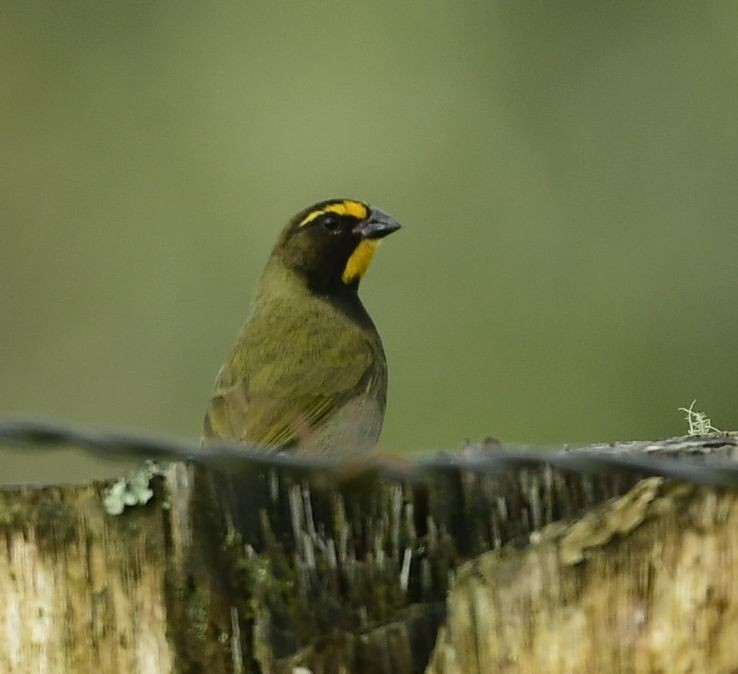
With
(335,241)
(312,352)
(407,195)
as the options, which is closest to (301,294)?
(335,241)

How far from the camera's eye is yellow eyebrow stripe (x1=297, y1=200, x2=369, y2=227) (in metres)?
8.60

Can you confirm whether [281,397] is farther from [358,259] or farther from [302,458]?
[302,458]

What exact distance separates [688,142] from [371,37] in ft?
8.56

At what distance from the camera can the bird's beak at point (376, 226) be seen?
859 centimetres

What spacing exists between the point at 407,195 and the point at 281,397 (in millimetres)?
5726

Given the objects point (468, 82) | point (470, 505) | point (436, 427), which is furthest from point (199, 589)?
point (468, 82)

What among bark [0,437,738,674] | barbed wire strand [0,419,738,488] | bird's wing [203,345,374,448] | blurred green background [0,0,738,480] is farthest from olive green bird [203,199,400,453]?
barbed wire strand [0,419,738,488]

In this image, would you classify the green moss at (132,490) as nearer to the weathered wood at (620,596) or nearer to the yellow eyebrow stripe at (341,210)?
the weathered wood at (620,596)

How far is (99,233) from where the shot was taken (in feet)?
43.9

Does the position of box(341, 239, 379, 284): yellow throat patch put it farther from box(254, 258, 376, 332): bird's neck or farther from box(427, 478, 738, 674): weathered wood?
box(427, 478, 738, 674): weathered wood

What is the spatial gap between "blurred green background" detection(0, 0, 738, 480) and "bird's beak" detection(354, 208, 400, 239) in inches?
96.7

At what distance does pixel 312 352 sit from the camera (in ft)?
25.6

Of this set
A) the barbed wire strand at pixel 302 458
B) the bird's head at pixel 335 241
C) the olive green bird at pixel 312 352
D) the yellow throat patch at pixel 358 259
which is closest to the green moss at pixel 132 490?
the barbed wire strand at pixel 302 458

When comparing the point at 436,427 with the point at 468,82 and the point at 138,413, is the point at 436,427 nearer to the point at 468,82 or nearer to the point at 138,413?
the point at 138,413
